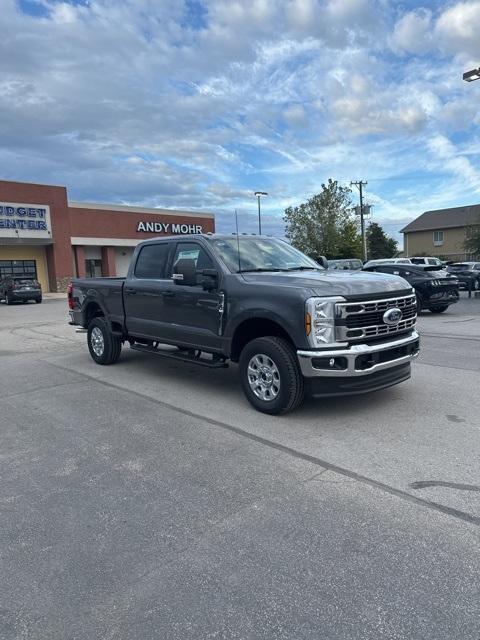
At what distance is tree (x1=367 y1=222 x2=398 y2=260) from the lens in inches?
2630

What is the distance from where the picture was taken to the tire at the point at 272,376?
208 inches

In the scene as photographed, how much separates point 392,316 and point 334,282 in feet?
2.51

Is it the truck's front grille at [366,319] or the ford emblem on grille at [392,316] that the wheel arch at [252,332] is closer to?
the truck's front grille at [366,319]

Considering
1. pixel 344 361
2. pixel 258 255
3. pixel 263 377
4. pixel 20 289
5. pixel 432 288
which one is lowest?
pixel 263 377

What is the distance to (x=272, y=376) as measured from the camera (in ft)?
18.1

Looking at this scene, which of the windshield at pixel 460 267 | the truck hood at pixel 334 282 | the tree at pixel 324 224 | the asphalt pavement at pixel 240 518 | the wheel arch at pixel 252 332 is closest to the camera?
the asphalt pavement at pixel 240 518

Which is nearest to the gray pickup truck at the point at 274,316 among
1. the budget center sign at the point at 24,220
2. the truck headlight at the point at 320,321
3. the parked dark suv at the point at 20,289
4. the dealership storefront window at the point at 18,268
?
the truck headlight at the point at 320,321

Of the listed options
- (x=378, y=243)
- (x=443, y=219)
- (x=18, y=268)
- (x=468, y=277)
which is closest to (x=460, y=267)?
(x=468, y=277)

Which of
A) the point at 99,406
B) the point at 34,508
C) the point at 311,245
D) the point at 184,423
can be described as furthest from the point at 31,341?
the point at 311,245

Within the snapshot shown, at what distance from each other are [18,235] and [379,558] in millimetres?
35879

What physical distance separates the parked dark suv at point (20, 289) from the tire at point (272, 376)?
25.1m

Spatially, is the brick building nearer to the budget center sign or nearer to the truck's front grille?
the budget center sign

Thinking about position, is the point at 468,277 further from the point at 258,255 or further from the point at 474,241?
the point at 258,255

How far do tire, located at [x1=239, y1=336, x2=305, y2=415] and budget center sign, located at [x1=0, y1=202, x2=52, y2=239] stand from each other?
1285 inches
